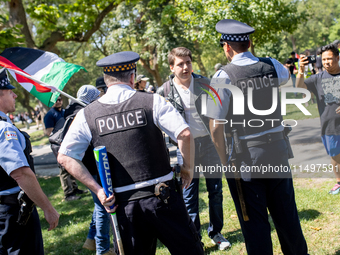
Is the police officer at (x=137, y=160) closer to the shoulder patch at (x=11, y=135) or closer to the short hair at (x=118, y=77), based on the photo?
the short hair at (x=118, y=77)

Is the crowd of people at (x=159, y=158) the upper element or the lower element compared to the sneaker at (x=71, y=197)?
upper

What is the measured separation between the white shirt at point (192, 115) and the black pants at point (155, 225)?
157cm

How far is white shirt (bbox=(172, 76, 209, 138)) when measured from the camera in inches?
154

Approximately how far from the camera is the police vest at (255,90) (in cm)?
277

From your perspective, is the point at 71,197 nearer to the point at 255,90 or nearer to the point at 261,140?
the point at 261,140

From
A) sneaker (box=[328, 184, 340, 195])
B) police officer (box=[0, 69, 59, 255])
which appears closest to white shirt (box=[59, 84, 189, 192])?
police officer (box=[0, 69, 59, 255])

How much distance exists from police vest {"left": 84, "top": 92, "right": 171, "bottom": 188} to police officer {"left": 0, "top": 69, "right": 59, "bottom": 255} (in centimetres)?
67

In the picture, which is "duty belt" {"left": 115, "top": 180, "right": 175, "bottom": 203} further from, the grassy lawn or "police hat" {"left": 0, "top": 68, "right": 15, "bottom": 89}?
the grassy lawn

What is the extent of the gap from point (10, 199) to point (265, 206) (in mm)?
2237

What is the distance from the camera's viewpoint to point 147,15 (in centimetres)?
1983

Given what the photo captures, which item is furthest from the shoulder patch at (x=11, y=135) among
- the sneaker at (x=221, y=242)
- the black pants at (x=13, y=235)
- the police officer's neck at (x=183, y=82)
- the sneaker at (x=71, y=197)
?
the sneaker at (x=71, y=197)

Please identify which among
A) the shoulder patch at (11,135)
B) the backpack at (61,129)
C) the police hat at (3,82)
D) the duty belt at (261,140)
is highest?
the police hat at (3,82)

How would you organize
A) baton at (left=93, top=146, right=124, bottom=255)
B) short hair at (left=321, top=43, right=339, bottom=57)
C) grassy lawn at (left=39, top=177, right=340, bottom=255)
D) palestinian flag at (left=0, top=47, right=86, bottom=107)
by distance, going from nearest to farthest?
1. baton at (left=93, top=146, right=124, bottom=255)
2. grassy lawn at (left=39, top=177, right=340, bottom=255)
3. short hair at (left=321, top=43, right=339, bottom=57)
4. palestinian flag at (left=0, top=47, right=86, bottom=107)

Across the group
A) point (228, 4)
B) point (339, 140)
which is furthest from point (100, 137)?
point (228, 4)
